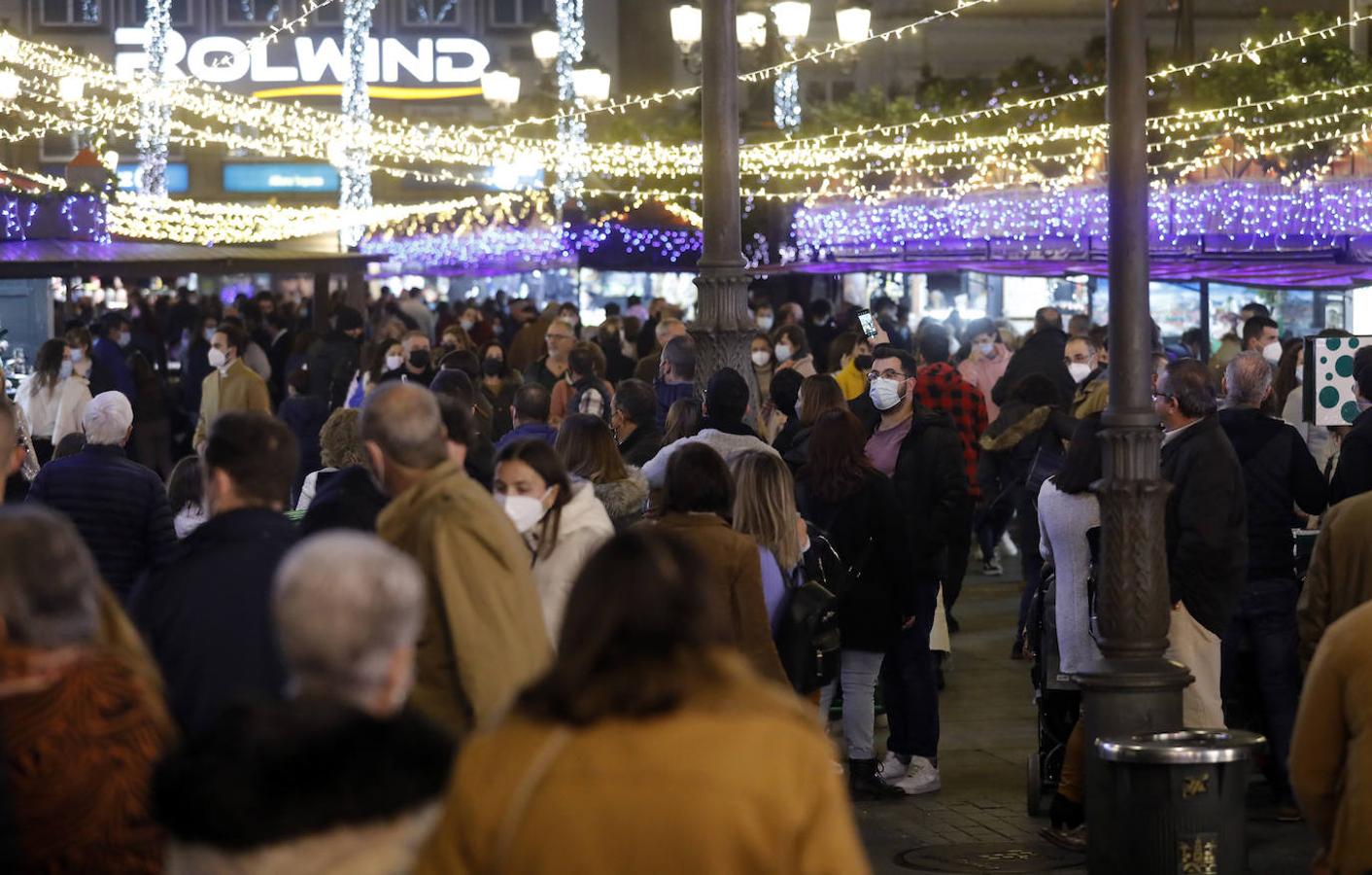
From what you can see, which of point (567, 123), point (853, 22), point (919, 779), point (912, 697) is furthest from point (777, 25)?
point (567, 123)

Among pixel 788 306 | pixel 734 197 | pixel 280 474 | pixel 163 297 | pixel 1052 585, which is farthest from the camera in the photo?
pixel 163 297

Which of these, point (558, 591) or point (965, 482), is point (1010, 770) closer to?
point (965, 482)

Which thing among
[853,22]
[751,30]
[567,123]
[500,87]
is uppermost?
[567,123]

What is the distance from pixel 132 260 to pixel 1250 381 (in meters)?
13.6

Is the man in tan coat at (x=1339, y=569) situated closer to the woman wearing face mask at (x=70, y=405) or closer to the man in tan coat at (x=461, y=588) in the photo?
the man in tan coat at (x=461, y=588)

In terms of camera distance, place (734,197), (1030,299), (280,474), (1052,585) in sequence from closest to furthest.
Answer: (280,474), (1052,585), (734,197), (1030,299)

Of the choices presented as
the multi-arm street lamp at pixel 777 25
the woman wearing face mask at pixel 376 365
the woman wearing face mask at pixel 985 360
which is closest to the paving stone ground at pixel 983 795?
the woman wearing face mask at pixel 376 365

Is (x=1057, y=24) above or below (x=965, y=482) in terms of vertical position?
above

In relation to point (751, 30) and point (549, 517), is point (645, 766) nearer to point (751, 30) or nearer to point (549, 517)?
point (549, 517)

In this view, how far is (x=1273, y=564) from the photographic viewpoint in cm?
971

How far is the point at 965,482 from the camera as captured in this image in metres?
10.9

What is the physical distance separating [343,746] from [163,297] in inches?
1664

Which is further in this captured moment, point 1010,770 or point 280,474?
point 1010,770

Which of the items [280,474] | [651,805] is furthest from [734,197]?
A: [651,805]
